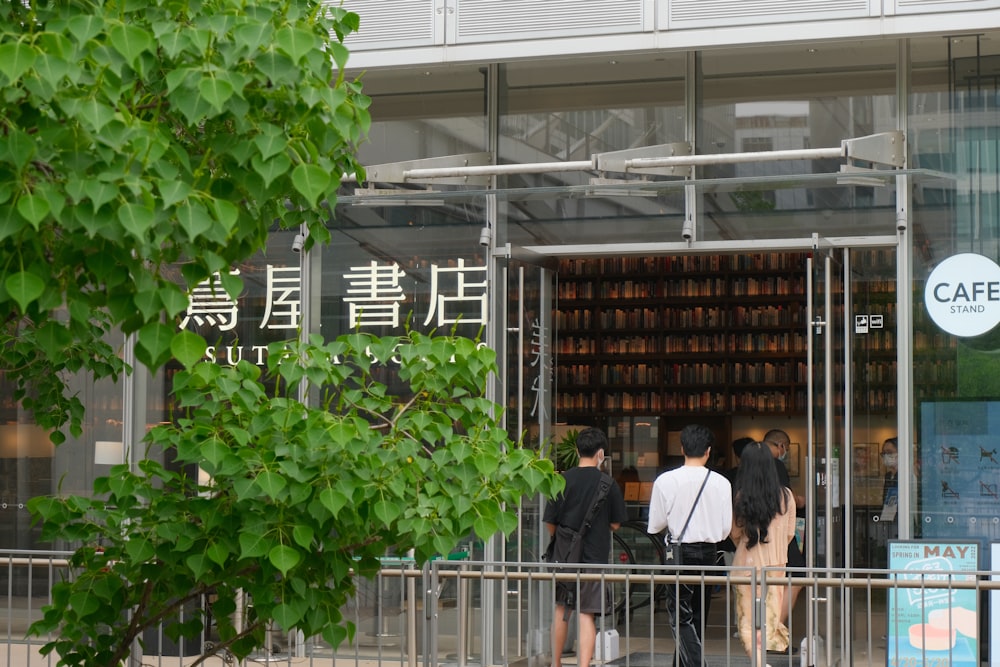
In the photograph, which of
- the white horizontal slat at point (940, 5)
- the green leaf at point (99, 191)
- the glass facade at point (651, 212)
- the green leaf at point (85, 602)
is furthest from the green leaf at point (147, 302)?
the white horizontal slat at point (940, 5)

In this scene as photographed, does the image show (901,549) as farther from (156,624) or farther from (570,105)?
(156,624)

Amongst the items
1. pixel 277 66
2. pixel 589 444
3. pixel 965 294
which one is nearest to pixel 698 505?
pixel 589 444

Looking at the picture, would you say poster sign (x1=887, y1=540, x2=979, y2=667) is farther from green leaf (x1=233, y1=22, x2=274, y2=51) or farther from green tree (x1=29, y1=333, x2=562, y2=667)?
green leaf (x1=233, y1=22, x2=274, y2=51)

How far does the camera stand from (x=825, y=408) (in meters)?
9.17

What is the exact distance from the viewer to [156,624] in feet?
15.8

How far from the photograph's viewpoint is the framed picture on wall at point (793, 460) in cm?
1573

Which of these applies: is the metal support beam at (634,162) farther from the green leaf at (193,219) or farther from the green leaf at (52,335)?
the green leaf at (193,219)

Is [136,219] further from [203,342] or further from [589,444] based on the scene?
[589,444]

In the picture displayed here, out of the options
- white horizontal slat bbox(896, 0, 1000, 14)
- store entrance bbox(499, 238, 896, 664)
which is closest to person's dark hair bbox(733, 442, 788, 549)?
white horizontal slat bbox(896, 0, 1000, 14)

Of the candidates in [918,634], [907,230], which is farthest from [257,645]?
[907,230]

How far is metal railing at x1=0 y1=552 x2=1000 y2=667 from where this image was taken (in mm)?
7434

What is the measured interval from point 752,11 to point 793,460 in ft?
25.5

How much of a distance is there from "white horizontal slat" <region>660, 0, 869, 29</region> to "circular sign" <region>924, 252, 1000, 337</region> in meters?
1.82

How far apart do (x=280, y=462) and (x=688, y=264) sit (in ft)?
38.9
